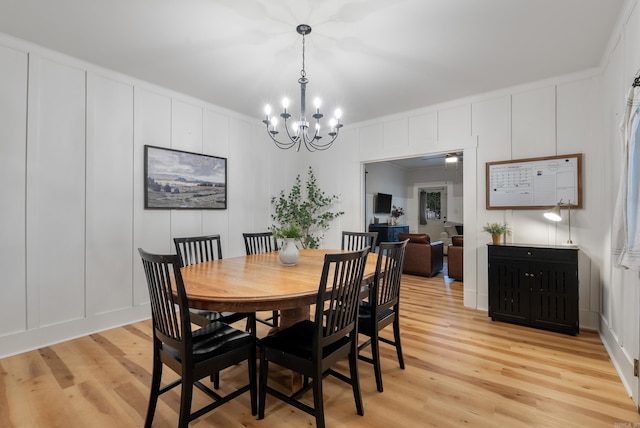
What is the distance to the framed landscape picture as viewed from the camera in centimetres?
342

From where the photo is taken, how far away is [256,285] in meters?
1.78

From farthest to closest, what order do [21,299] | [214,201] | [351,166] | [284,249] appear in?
[351,166], [214,201], [21,299], [284,249]

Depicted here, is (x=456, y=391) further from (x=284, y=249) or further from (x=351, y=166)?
(x=351, y=166)

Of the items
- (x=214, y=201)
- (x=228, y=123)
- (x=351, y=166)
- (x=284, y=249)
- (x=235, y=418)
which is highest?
(x=228, y=123)

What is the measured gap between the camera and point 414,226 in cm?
925

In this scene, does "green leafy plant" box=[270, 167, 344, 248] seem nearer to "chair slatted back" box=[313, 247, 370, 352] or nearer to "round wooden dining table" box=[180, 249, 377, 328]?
"round wooden dining table" box=[180, 249, 377, 328]

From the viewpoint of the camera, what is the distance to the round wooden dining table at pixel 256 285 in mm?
1543

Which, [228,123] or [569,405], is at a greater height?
[228,123]

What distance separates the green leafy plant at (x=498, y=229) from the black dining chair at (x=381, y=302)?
5.64 ft

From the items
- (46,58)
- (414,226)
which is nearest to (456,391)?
(46,58)

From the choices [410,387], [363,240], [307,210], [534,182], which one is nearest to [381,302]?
[410,387]

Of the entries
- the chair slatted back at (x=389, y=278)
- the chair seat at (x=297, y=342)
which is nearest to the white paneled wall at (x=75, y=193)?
the chair seat at (x=297, y=342)

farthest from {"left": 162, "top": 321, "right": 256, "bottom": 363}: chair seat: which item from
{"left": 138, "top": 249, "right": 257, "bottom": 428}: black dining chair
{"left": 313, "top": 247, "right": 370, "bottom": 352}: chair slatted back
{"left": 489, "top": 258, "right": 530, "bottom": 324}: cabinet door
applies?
{"left": 489, "top": 258, "right": 530, "bottom": 324}: cabinet door

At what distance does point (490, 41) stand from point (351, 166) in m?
2.54
